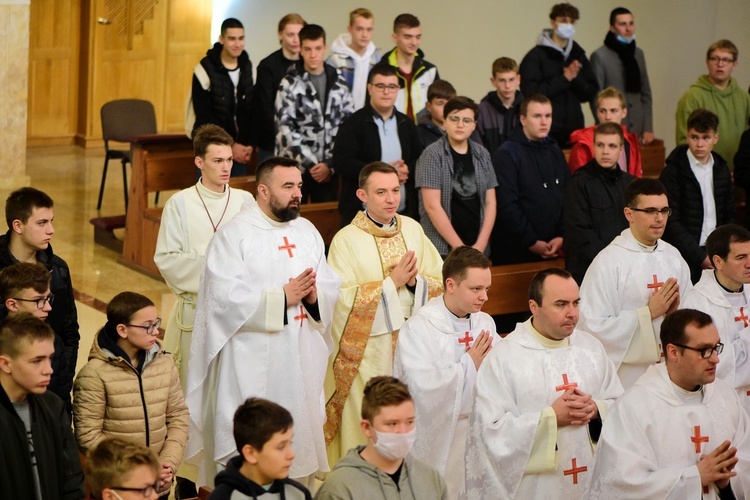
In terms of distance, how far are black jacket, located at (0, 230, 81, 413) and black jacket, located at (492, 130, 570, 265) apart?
3235 mm

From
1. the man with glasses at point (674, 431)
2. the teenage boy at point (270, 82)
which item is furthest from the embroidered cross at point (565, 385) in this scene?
the teenage boy at point (270, 82)

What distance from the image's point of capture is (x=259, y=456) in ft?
13.2

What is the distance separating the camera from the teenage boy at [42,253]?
5.66 meters

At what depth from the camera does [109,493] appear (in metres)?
3.87

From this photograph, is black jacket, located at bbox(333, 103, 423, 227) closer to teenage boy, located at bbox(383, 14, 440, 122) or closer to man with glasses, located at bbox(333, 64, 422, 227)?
man with glasses, located at bbox(333, 64, 422, 227)

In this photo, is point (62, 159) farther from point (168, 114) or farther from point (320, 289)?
point (320, 289)

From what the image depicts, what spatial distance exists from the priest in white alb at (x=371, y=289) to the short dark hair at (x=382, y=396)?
211 centimetres

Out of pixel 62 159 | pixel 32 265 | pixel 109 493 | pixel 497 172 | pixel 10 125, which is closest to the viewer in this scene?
pixel 109 493

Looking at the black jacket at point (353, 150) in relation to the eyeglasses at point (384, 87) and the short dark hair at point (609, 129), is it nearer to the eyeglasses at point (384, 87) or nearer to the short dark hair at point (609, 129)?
the eyeglasses at point (384, 87)

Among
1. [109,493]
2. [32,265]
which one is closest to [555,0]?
[32,265]

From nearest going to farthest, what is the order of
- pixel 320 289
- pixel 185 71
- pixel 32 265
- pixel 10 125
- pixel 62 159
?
pixel 32 265, pixel 320 289, pixel 10 125, pixel 62 159, pixel 185 71

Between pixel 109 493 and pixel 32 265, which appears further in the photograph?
pixel 32 265

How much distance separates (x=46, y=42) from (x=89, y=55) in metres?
0.55

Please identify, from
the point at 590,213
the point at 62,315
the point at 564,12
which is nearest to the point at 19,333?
the point at 62,315
